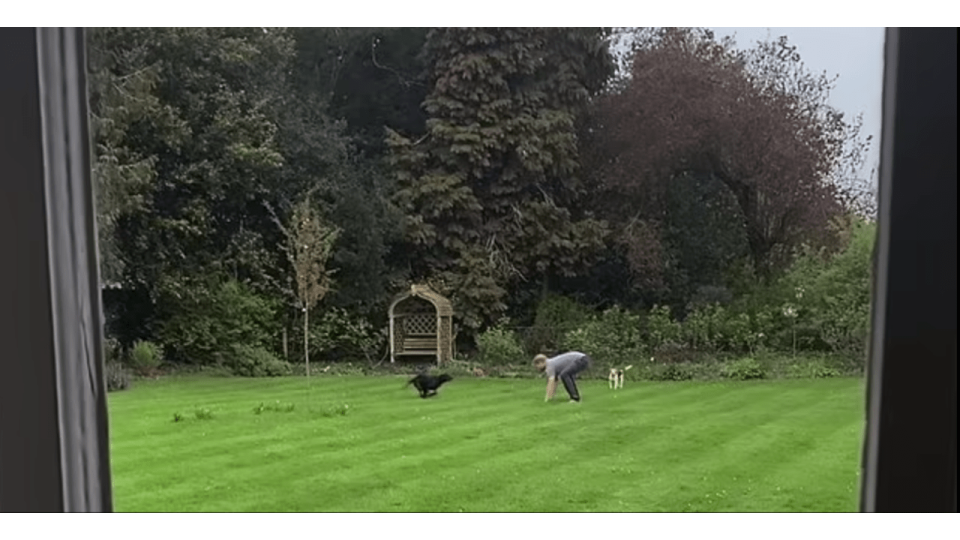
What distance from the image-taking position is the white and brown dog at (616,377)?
1.22 metres

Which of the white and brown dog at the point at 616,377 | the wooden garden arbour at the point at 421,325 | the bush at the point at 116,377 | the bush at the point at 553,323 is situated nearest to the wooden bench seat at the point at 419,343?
the wooden garden arbour at the point at 421,325

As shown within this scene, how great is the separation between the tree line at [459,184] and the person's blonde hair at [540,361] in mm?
51

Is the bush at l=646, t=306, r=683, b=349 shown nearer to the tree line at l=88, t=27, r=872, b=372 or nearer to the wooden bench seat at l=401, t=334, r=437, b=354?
the tree line at l=88, t=27, r=872, b=372

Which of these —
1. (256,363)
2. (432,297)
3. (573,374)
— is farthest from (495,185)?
(256,363)

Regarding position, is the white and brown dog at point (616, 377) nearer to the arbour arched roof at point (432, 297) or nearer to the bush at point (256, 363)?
the arbour arched roof at point (432, 297)

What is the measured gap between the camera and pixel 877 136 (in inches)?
41.8

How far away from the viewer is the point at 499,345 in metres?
1.23

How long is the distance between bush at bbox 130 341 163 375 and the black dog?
1.12 ft

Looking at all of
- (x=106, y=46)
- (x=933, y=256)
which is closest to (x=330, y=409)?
(x=106, y=46)

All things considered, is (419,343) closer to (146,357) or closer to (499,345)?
(499,345)

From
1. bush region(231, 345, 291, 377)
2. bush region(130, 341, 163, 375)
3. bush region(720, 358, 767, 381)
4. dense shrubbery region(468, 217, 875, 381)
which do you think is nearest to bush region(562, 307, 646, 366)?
dense shrubbery region(468, 217, 875, 381)
